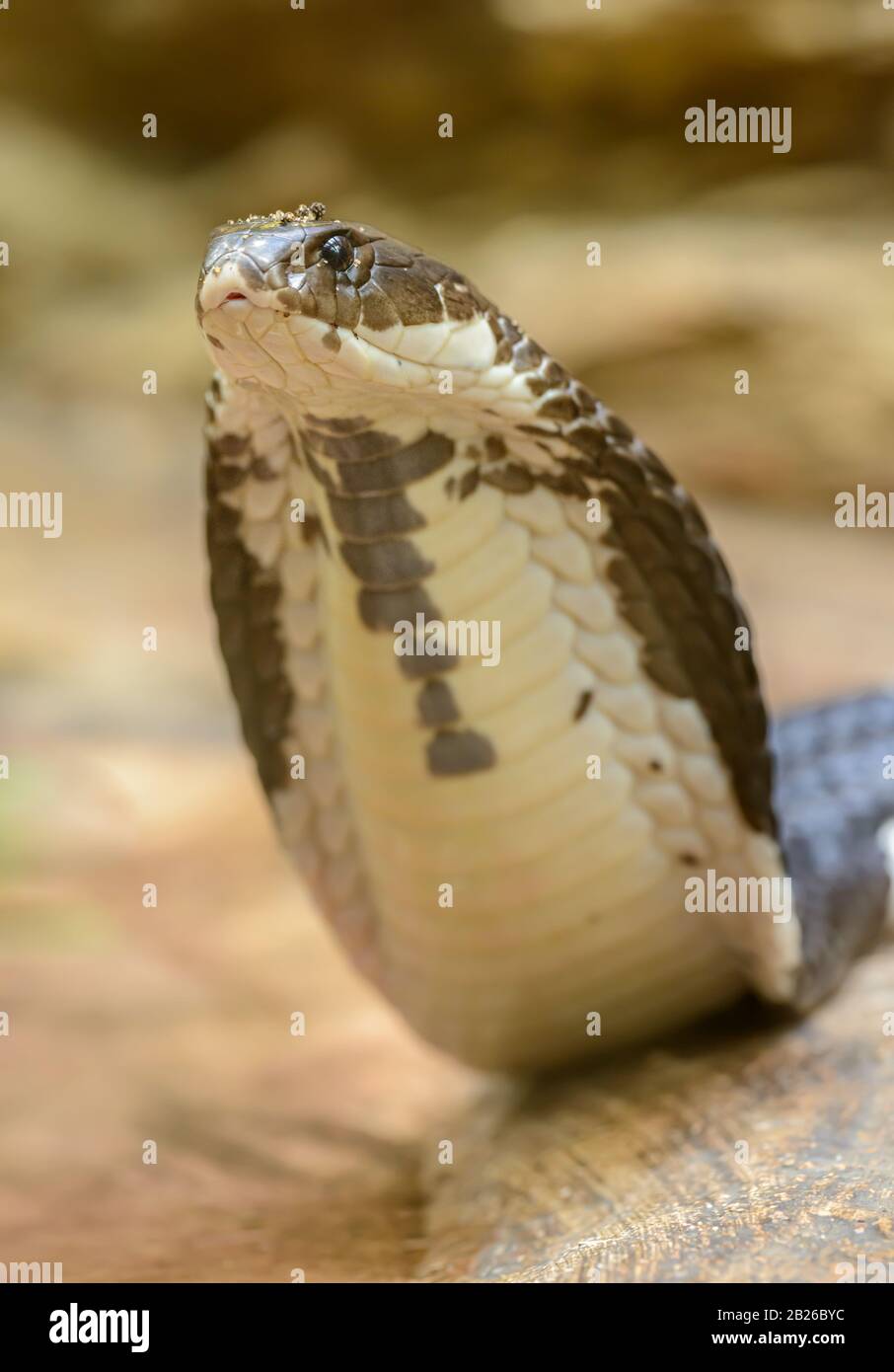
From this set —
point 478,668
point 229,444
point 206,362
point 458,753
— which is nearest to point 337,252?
point 229,444

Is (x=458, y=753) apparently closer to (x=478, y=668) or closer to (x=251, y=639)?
(x=478, y=668)

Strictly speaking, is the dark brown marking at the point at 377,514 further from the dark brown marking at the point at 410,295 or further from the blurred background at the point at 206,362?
the blurred background at the point at 206,362

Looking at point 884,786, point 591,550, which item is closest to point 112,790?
point 884,786

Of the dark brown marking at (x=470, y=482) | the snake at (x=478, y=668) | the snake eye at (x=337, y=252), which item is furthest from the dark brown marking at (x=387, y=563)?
the snake eye at (x=337, y=252)

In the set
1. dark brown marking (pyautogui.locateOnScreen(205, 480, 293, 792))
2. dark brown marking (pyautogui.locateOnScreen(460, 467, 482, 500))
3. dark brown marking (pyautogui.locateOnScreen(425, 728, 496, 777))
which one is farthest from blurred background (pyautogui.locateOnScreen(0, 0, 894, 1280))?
dark brown marking (pyautogui.locateOnScreen(460, 467, 482, 500))

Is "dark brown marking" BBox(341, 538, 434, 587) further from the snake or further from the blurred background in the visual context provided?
the blurred background

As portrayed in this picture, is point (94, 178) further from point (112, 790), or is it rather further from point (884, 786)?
point (884, 786)

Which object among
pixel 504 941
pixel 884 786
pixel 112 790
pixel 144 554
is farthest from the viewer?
pixel 144 554
